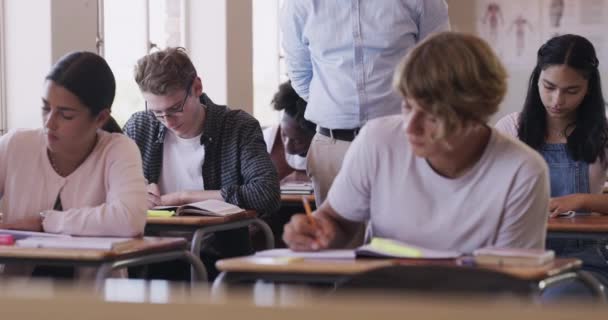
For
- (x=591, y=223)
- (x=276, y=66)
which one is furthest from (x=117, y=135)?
(x=276, y=66)

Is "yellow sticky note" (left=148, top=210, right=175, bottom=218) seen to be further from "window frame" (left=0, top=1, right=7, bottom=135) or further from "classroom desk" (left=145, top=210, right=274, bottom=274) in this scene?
"window frame" (left=0, top=1, right=7, bottom=135)

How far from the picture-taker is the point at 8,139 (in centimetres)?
301

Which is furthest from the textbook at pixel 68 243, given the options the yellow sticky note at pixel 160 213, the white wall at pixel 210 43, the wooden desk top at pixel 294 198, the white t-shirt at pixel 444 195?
the white wall at pixel 210 43

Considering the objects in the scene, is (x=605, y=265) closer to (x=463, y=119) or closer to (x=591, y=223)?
Answer: (x=591, y=223)

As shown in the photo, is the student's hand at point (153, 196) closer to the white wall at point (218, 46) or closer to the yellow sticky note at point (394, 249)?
the yellow sticky note at point (394, 249)

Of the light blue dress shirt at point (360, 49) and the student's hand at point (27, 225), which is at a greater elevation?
the light blue dress shirt at point (360, 49)

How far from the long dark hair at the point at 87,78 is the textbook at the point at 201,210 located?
2.38ft

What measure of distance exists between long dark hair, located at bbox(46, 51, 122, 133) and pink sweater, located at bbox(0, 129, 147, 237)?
5.5 inches

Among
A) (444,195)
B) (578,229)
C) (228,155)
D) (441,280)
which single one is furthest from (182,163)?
(441,280)

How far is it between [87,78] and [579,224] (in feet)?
5.36

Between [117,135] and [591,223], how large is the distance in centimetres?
157

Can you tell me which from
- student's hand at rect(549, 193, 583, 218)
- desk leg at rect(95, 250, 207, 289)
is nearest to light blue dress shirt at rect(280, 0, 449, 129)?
student's hand at rect(549, 193, 583, 218)

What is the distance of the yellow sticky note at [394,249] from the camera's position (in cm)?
217

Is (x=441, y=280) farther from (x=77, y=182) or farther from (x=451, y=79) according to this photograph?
(x=77, y=182)
